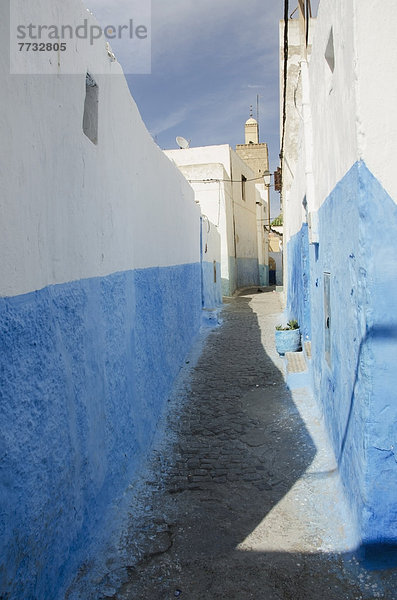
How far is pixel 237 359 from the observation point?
929 centimetres

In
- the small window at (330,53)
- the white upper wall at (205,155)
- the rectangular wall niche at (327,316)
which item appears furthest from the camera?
the white upper wall at (205,155)

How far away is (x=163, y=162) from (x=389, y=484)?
5.47 meters

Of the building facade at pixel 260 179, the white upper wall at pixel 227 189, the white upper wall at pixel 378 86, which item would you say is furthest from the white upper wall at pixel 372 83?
the building facade at pixel 260 179

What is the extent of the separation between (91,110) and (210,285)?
12.7 m

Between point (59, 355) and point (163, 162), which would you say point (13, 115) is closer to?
point (59, 355)

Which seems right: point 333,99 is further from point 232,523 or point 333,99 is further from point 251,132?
point 251,132

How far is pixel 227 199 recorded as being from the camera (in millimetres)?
22250

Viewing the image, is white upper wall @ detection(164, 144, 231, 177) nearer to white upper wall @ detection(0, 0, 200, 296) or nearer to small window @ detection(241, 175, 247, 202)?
small window @ detection(241, 175, 247, 202)

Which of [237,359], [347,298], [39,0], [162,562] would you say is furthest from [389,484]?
[237,359]

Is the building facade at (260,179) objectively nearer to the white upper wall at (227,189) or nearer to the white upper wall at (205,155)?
the white upper wall at (227,189)

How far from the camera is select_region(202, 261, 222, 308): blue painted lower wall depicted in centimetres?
1486

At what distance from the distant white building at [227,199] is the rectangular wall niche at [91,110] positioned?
16615mm

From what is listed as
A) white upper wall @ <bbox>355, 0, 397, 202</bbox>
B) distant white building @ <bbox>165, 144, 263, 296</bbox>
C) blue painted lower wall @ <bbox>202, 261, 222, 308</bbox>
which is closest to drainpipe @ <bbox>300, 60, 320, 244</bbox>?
white upper wall @ <bbox>355, 0, 397, 202</bbox>

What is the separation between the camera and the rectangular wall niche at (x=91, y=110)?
374 cm
